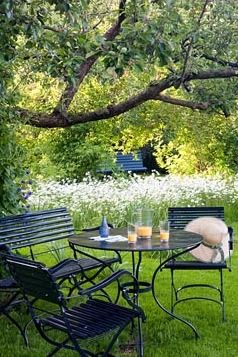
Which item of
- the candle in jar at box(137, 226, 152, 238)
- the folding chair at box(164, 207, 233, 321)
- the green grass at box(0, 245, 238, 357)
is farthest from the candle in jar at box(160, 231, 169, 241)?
the green grass at box(0, 245, 238, 357)

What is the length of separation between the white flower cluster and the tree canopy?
6.63ft

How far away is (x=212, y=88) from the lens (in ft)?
23.6

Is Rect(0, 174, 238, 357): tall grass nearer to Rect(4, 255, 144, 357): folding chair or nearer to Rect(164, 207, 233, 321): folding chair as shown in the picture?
Rect(164, 207, 233, 321): folding chair

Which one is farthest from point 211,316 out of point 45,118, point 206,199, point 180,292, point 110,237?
point 206,199

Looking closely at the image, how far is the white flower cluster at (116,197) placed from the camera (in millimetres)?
9141

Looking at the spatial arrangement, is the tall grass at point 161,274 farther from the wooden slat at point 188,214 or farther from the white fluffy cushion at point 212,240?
the wooden slat at point 188,214

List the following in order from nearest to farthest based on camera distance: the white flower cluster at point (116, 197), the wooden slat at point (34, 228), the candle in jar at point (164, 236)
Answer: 1. the candle in jar at point (164, 236)
2. the wooden slat at point (34, 228)
3. the white flower cluster at point (116, 197)

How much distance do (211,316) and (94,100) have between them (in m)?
5.49

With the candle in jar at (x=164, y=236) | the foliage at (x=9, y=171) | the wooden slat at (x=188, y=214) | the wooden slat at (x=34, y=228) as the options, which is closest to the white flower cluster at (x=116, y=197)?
the wooden slat at (x=34, y=228)

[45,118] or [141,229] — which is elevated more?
[45,118]

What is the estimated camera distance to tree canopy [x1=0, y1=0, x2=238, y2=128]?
13.9 feet

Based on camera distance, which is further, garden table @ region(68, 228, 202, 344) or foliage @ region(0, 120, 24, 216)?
foliage @ region(0, 120, 24, 216)

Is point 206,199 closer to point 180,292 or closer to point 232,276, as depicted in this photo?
point 232,276

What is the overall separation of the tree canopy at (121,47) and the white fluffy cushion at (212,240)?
1.52 meters
